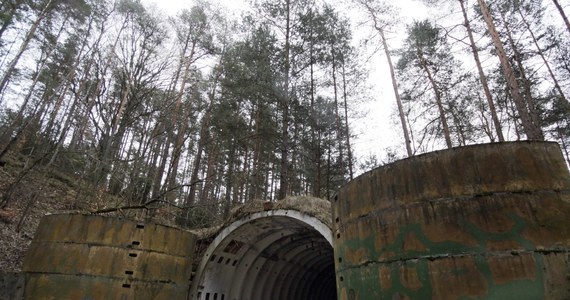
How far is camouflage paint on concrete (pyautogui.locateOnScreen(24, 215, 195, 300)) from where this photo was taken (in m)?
7.23

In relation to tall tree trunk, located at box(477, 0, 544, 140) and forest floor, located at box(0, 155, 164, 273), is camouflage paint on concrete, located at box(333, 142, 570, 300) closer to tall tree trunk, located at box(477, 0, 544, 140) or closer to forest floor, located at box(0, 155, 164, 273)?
tall tree trunk, located at box(477, 0, 544, 140)

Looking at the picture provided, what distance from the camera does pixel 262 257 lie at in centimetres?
1066

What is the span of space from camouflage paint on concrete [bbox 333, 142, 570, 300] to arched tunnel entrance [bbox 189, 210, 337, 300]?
118 inches

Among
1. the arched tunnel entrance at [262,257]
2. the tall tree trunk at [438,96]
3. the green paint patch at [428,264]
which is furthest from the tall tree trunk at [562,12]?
the green paint patch at [428,264]

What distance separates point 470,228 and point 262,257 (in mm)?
7506

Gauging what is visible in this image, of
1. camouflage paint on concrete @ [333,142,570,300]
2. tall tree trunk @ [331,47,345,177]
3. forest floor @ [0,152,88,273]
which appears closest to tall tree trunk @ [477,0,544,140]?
camouflage paint on concrete @ [333,142,570,300]

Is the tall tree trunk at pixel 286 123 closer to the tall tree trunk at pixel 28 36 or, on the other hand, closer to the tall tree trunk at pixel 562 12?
the tall tree trunk at pixel 562 12

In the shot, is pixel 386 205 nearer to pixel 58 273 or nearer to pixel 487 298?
pixel 487 298

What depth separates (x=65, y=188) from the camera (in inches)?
664

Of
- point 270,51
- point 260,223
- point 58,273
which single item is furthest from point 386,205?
point 270,51

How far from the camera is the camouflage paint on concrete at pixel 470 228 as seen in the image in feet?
12.2

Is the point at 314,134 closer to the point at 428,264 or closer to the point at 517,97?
the point at 517,97

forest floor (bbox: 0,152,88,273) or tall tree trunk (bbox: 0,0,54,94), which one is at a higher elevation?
tall tree trunk (bbox: 0,0,54,94)

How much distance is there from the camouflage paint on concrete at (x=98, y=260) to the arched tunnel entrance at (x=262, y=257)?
1.35 metres
